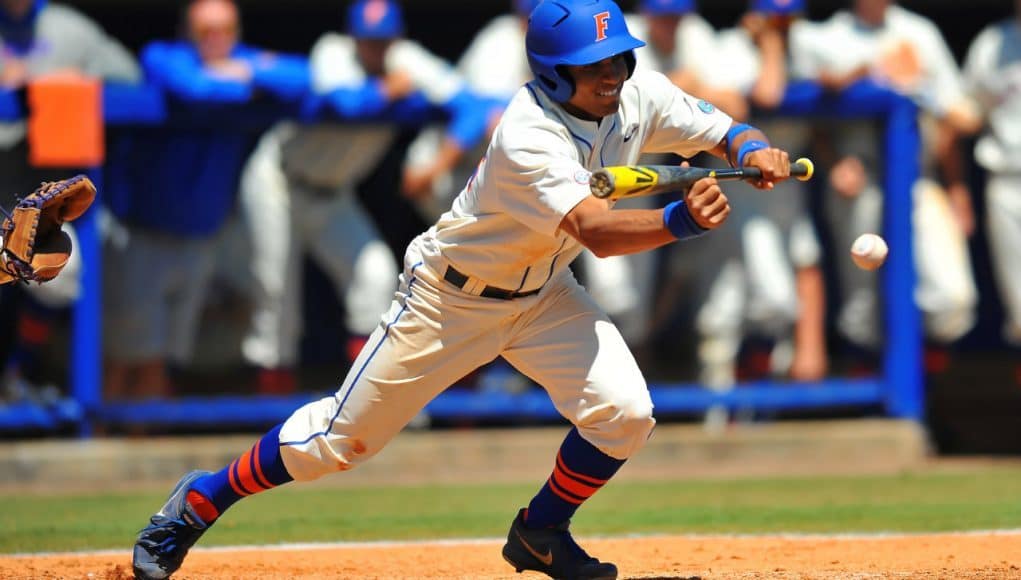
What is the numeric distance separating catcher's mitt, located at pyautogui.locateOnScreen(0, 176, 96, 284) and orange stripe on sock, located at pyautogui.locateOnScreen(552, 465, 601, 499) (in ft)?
5.16

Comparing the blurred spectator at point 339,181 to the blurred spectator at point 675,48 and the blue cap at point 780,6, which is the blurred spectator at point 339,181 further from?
the blue cap at point 780,6

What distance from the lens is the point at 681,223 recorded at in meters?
4.22

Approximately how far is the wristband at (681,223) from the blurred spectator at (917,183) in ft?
14.2

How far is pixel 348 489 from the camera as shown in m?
7.60

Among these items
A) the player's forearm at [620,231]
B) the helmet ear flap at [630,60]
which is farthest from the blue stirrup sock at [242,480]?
the helmet ear flap at [630,60]

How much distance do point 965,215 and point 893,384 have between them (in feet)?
3.23

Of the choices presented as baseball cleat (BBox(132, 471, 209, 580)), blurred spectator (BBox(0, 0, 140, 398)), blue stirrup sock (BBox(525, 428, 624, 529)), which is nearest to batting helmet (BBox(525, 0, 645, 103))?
blue stirrup sock (BBox(525, 428, 624, 529))

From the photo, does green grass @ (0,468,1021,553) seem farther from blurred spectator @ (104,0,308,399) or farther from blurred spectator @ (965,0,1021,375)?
blurred spectator @ (965,0,1021,375)

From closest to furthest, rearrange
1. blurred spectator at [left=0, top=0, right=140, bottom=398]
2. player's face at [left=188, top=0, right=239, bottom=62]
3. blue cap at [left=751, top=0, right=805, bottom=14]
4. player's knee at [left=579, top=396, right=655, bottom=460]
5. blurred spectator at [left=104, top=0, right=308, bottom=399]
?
player's knee at [left=579, top=396, right=655, bottom=460], blurred spectator at [left=0, top=0, right=140, bottom=398], player's face at [left=188, top=0, right=239, bottom=62], blurred spectator at [left=104, top=0, right=308, bottom=399], blue cap at [left=751, top=0, right=805, bottom=14]

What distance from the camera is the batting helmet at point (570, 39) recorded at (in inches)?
178

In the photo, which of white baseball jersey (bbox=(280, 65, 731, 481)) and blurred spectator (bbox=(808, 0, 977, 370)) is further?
blurred spectator (bbox=(808, 0, 977, 370))

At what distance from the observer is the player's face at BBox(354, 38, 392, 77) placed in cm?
797

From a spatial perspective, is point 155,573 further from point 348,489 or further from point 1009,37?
point 1009,37

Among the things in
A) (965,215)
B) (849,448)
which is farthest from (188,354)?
(965,215)
